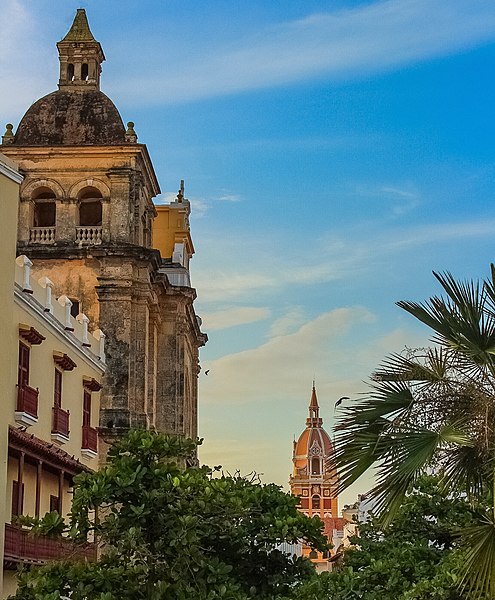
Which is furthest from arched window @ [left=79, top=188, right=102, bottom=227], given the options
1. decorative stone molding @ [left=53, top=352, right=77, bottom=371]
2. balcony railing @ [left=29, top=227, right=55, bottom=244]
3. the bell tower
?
decorative stone molding @ [left=53, top=352, right=77, bottom=371]

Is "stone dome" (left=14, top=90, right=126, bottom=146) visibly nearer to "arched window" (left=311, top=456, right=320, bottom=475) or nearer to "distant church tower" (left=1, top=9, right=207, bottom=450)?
Answer: "distant church tower" (left=1, top=9, right=207, bottom=450)

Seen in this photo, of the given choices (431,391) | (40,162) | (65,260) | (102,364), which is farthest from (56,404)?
(431,391)

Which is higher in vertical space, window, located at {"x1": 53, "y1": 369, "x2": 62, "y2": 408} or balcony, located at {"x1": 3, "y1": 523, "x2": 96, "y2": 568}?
window, located at {"x1": 53, "y1": 369, "x2": 62, "y2": 408}

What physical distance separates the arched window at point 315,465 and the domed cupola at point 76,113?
127 m

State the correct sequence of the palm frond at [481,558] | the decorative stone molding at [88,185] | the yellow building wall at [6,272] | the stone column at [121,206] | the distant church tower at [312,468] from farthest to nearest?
the distant church tower at [312,468], the decorative stone molding at [88,185], the stone column at [121,206], the yellow building wall at [6,272], the palm frond at [481,558]

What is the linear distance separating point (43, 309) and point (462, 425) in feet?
50.8

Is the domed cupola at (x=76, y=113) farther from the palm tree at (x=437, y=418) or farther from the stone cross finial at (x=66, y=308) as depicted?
the palm tree at (x=437, y=418)

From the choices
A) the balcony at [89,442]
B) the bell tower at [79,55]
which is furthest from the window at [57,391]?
the bell tower at [79,55]

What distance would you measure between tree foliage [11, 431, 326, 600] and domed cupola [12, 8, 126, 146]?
21.7 m

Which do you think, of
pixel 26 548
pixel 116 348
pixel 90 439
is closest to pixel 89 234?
pixel 116 348

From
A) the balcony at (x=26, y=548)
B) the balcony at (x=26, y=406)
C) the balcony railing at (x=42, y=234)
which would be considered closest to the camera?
the balcony at (x=26, y=548)

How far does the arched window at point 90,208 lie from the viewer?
3609 centimetres

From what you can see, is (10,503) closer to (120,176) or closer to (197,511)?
(197,511)

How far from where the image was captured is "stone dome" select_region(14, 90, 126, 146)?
3631 cm
